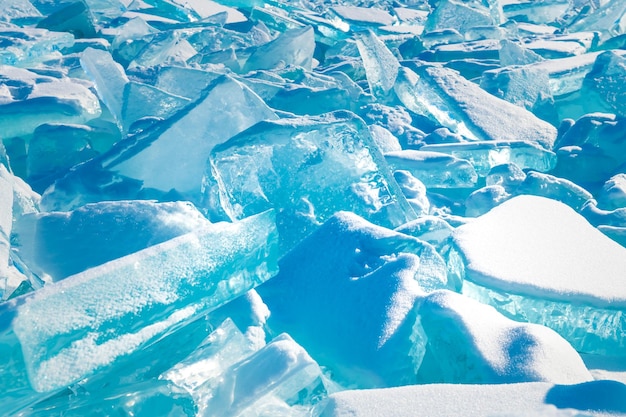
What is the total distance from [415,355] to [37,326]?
2.06ft

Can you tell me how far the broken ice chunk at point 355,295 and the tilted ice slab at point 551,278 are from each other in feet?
0.36

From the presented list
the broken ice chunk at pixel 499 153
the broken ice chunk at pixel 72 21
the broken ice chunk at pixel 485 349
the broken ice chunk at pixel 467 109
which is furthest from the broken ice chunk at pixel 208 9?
the broken ice chunk at pixel 485 349

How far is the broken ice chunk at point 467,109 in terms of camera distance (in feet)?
7.38

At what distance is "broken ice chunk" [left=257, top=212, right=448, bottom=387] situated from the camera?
1.08 m

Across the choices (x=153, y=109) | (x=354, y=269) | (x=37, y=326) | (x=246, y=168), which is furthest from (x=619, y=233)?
(x=153, y=109)

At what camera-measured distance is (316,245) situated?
137cm

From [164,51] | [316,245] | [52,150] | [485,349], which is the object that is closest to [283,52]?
[164,51]

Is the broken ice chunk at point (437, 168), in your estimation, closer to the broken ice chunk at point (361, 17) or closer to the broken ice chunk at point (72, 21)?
the broken ice chunk at point (361, 17)

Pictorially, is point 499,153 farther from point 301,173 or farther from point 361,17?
point 361,17

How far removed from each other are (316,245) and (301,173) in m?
0.27

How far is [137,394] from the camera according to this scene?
38.4 inches

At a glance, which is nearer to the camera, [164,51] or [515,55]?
[515,55]

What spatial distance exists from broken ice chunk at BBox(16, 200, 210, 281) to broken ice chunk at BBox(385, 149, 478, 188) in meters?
0.80

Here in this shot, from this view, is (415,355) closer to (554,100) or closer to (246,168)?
(246,168)
